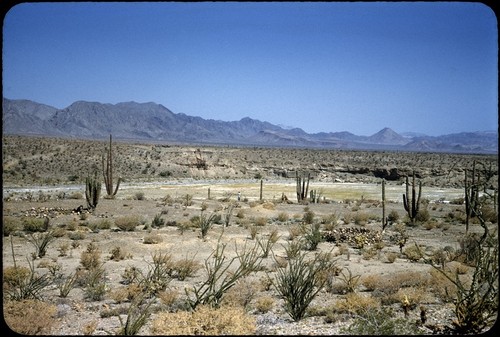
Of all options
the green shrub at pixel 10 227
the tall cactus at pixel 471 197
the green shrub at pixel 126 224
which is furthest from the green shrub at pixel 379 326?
the green shrub at pixel 10 227

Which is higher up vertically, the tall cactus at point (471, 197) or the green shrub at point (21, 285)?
the tall cactus at point (471, 197)

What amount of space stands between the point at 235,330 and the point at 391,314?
315 centimetres

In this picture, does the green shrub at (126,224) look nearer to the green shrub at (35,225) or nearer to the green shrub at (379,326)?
the green shrub at (35,225)

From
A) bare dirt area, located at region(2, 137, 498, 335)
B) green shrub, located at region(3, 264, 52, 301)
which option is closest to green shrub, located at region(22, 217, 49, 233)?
bare dirt area, located at region(2, 137, 498, 335)

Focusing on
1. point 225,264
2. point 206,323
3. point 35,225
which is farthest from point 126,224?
point 206,323

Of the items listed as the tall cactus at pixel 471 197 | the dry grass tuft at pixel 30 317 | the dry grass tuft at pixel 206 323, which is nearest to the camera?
the dry grass tuft at pixel 206 323

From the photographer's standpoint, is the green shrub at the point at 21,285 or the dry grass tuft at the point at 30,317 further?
the green shrub at the point at 21,285

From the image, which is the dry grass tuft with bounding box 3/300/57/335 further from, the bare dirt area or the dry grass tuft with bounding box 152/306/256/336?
the dry grass tuft with bounding box 152/306/256/336

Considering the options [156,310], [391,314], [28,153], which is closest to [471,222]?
[391,314]

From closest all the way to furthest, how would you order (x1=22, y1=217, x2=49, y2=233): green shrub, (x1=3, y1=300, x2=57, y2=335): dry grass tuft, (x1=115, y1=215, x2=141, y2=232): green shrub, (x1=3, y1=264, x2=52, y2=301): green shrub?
(x1=3, y1=300, x2=57, y2=335): dry grass tuft, (x1=3, y1=264, x2=52, y2=301): green shrub, (x1=22, y1=217, x2=49, y2=233): green shrub, (x1=115, y1=215, x2=141, y2=232): green shrub

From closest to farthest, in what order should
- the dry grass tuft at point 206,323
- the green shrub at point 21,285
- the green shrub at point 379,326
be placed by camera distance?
the dry grass tuft at point 206,323, the green shrub at point 379,326, the green shrub at point 21,285

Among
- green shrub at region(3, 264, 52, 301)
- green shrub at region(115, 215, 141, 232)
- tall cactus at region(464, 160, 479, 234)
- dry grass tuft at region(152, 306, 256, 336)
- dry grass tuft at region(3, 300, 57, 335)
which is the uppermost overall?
tall cactus at region(464, 160, 479, 234)

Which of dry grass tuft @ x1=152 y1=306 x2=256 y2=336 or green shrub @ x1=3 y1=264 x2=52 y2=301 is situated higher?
dry grass tuft @ x1=152 y1=306 x2=256 y2=336

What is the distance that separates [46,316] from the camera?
7223 mm
